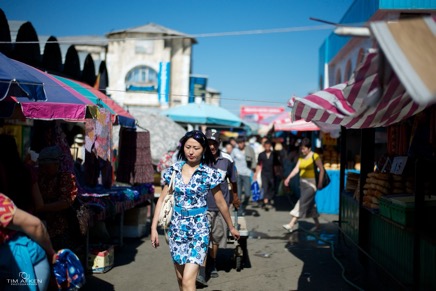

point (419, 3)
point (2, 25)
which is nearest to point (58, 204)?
point (2, 25)

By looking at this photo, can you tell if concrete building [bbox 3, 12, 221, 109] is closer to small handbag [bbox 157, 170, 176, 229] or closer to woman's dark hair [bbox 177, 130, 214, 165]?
small handbag [bbox 157, 170, 176, 229]

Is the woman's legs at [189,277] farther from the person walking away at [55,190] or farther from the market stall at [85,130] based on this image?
the market stall at [85,130]

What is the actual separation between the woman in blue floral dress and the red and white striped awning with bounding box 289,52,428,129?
4.60 ft

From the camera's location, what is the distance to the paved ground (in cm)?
669

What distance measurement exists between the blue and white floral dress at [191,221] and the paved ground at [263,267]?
6.20 ft

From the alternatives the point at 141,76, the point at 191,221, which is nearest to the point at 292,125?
the point at 191,221

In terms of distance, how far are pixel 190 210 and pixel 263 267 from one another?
11.1 ft

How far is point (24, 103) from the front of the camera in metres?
6.88

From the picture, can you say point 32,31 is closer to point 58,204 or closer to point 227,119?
point 58,204

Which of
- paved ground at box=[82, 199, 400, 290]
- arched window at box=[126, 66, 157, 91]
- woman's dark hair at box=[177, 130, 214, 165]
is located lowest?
paved ground at box=[82, 199, 400, 290]

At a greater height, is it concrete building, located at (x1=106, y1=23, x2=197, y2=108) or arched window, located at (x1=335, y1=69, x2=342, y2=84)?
concrete building, located at (x1=106, y1=23, x2=197, y2=108)

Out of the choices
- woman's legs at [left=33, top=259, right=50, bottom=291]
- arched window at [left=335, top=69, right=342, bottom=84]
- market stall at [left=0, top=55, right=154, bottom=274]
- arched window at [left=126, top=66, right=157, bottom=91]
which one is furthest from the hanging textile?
arched window at [left=126, top=66, right=157, bottom=91]

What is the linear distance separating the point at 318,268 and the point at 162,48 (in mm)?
31366

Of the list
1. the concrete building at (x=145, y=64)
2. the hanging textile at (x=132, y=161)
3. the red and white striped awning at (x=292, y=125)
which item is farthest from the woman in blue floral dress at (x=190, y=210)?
the concrete building at (x=145, y=64)
